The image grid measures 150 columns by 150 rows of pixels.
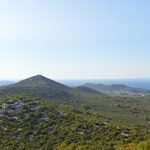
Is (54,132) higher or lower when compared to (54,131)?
lower

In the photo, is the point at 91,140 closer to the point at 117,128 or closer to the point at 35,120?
the point at 117,128

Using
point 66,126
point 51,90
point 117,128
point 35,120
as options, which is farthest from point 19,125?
point 51,90

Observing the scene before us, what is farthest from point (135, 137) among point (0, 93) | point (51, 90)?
point (51, 90)

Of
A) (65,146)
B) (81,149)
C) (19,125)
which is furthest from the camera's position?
(19,125)

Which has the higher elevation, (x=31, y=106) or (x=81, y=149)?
(x=31, y=106)

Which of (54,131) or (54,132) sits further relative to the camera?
(54,131)

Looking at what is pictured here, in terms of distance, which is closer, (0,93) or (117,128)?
(117,128)

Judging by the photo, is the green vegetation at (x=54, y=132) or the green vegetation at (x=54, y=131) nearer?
the green vegetation at (x=54, y=132)

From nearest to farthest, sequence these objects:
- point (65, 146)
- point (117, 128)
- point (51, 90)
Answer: point (65, 146)
point (117, 128)
point (51, 90)

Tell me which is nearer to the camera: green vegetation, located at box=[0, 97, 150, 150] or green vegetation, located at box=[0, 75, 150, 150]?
green vegetation, located at box=[0, 75, 150, 150]
